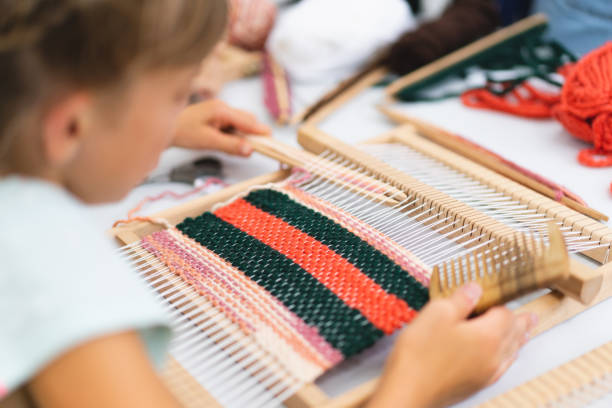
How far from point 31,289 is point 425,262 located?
523 mm

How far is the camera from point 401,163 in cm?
108

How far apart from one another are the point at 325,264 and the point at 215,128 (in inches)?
17.8

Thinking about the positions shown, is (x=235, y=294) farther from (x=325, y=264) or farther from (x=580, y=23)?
(x=580, y=23)

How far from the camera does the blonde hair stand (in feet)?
1.44

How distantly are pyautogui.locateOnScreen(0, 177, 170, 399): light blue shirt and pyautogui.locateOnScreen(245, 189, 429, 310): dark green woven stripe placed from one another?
1.12 feet

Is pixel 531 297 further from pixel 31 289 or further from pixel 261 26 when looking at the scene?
pixel 261 26

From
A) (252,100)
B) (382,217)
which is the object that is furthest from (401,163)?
(252,100)

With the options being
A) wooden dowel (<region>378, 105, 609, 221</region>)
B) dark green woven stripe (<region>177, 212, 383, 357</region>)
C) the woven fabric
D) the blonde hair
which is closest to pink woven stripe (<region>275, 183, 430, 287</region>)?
the woven fabric

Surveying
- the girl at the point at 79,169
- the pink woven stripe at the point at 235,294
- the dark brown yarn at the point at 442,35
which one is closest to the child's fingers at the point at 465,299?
the pink woven stripe at the point at 235,294

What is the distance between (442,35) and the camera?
4.77 feet

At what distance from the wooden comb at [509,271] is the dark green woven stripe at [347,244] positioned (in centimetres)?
3

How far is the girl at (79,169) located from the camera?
447 millimetres

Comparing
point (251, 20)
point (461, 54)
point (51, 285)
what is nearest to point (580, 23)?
point (461, 54)

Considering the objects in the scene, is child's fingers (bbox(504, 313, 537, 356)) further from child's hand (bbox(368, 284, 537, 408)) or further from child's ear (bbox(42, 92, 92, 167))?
child's ear (bbox(42, 92, 92, 167))
